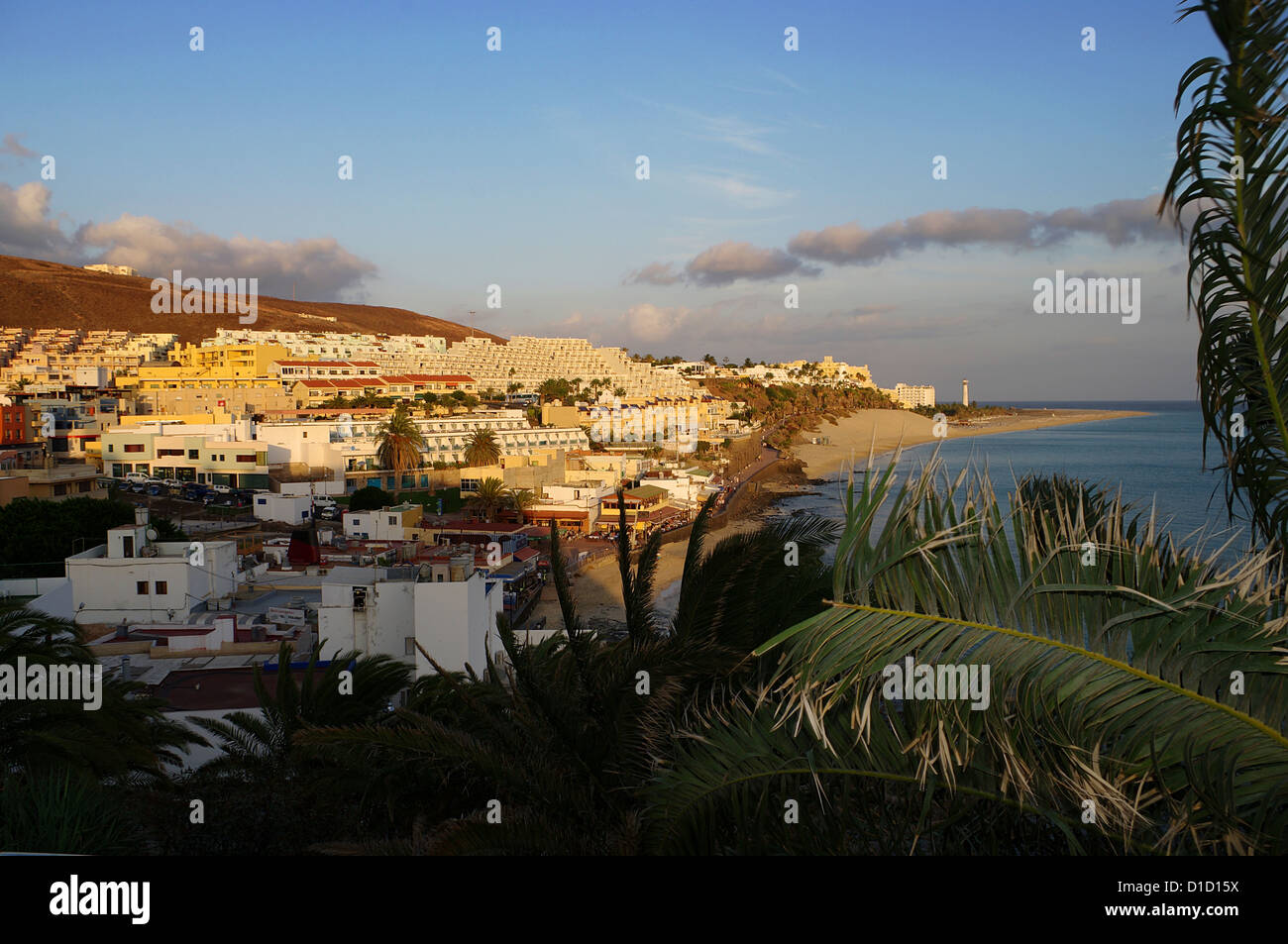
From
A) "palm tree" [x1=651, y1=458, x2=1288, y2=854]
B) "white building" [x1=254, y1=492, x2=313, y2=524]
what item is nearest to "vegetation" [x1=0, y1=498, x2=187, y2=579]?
"white building" [x1=254, y1=492, x2=313, y2=524]

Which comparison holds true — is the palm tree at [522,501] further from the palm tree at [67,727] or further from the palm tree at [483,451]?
the palm tree at [67,727]

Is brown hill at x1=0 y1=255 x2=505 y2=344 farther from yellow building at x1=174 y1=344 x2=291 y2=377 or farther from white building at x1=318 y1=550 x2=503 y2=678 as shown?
white building at x1=318 y1=550 x2=503 y2=678

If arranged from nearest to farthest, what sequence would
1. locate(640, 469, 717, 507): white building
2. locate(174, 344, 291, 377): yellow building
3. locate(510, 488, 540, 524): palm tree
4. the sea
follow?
1. the sea
2. locate(510, 488, 540, 524): palm tree
3. locate(640, 469, 717, 507): white building
4. locate(174, 344, 291, 377): yellow building

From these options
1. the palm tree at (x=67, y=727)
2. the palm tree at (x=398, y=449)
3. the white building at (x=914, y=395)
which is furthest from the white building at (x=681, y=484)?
the white building at (x=914, y=395)

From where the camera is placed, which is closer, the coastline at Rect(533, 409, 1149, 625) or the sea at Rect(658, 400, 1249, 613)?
the coastline at Rect(533, 409, 1149, 625)
